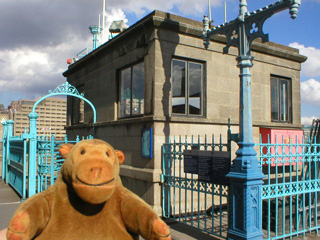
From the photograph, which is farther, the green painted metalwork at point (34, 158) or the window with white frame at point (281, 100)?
the window with white frame at point (281, 100)

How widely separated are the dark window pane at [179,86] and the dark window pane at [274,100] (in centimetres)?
409

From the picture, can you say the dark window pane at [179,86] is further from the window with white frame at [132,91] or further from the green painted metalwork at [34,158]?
the green painted metalwork at [34,158]

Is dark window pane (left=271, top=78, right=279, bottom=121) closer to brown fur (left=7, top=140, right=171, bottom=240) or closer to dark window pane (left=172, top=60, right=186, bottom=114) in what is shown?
dark window pane (left=172, top=60, right=186, bottom=114)

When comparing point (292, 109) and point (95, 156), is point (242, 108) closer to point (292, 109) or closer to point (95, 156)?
point (95, 156)

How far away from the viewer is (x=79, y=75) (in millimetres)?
12758

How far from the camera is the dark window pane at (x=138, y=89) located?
885 cm

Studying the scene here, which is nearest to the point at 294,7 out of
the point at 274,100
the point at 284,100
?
the point at 274,100

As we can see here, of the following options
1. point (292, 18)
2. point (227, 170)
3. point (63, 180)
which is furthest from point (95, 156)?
point (292, 18)

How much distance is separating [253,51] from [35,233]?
935 centimetres

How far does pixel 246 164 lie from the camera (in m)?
5.00

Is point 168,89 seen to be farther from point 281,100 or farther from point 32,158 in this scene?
point 281,100

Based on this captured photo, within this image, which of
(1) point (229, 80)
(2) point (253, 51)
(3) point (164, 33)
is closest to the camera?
(3) point (164, 33)

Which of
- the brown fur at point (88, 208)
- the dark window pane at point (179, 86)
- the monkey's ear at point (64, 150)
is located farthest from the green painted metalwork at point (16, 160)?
the brown fur at point (88, 208)

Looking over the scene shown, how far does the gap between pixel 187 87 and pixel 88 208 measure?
250 inches
